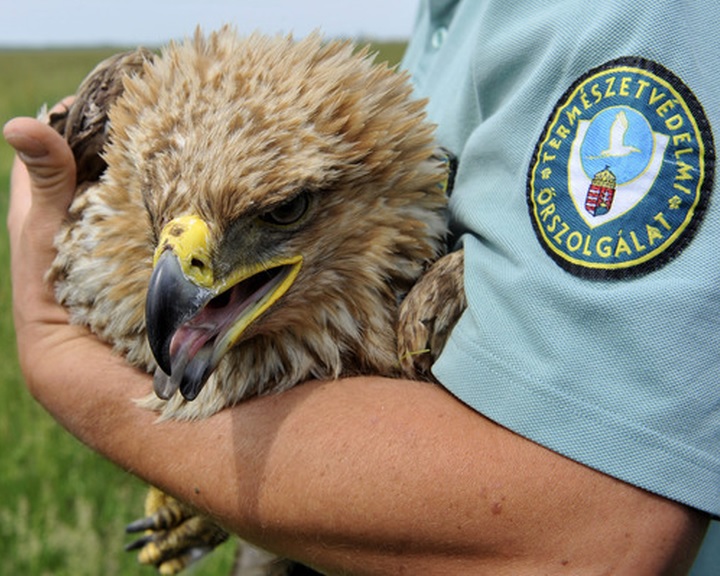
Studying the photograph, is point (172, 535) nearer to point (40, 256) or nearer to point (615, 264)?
point (40, 256)

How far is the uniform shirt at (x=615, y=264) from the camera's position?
135cm

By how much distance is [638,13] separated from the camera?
1.40 m

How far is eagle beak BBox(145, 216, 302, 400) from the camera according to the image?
160cm

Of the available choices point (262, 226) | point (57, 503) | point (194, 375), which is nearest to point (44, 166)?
point (262, 226)

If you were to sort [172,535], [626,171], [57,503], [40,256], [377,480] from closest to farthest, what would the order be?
[626,171]
[377,480]
[40,256]
[172,535]
[57,503]

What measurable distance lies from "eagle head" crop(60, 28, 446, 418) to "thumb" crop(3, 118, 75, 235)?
116 millimetres

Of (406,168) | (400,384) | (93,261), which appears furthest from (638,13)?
(93,261)

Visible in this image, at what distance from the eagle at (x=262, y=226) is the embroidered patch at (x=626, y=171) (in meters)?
0.42

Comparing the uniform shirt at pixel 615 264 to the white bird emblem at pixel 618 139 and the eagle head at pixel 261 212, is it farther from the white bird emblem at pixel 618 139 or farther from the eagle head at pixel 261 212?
the eagle head at pixel 261 212

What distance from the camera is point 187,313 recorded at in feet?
5.32

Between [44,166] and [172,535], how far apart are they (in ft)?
3.85

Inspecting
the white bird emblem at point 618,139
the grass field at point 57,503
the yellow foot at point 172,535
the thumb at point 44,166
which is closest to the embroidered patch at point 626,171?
the white bird emblem at point 618,139

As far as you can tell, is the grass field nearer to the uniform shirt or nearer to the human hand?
the human hand

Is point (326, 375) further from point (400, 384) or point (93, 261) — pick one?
point (93, 261)
